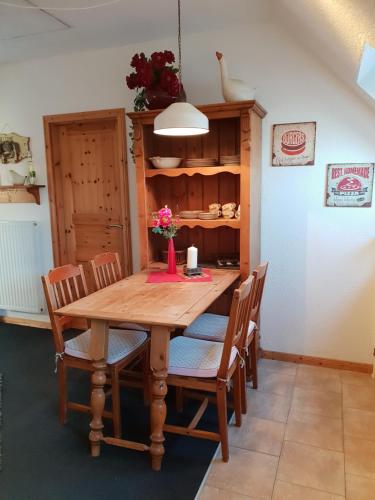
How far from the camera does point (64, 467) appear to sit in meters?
1.98

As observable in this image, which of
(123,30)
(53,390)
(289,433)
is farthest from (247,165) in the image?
(53,390)

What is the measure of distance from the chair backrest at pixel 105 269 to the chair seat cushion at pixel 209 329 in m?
0.67

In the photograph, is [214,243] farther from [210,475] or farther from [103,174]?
[210,475]

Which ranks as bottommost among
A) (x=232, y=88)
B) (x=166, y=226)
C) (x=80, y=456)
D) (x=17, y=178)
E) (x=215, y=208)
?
(x=80, y=456)

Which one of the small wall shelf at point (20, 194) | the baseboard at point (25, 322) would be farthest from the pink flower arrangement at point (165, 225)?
the baseboard at point (25, 322)

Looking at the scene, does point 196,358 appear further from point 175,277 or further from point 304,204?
point 304,204

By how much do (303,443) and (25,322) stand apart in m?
3.01

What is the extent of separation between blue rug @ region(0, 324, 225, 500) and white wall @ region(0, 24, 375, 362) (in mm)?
1138

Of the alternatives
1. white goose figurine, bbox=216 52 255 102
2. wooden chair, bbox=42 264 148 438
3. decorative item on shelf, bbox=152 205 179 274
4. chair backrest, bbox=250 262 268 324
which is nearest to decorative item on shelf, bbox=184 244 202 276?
decorative item on shelf, bbox=152 205 179 274

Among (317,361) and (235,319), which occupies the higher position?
(235,319)

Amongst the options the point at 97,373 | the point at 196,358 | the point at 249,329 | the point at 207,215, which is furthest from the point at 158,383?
the point at 207,215

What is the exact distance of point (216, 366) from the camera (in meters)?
1.96

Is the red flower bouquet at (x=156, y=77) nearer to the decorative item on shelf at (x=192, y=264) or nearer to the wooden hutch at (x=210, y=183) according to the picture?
the wooden hutch at (x=210, y=183)

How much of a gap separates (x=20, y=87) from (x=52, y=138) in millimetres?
574
